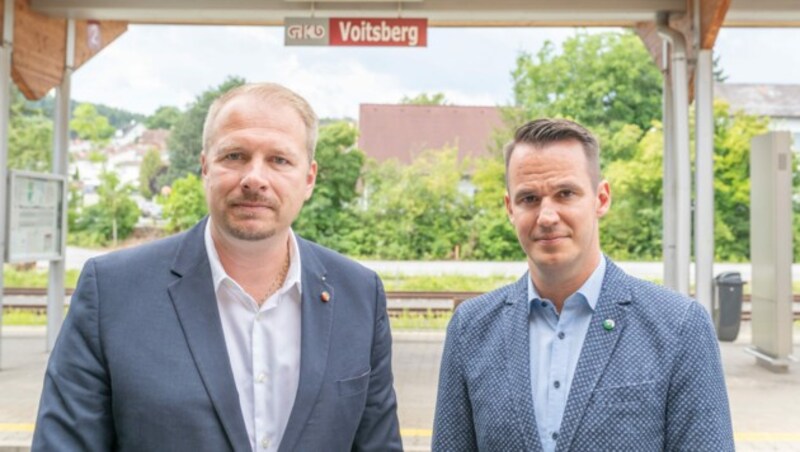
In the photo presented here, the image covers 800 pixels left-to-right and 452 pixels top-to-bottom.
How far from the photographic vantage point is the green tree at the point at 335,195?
78.9 feet

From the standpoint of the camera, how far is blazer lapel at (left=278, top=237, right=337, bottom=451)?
1.92 m

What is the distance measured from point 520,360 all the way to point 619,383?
25cm

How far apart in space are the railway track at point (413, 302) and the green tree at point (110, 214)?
49.0 feet

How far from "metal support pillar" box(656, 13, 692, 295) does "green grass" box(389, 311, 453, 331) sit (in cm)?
476

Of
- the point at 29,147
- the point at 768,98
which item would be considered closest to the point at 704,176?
the point at 29,147

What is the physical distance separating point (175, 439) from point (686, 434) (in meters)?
1.20

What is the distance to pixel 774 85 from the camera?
52.9m

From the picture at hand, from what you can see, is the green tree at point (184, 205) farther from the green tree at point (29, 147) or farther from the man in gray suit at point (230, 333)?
the man in gray suit at point (230, 333)

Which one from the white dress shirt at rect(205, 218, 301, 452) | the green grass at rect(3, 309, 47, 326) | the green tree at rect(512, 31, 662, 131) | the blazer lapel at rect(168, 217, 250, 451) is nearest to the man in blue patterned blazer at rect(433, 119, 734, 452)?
the white dress shirt at rect(205, 218, 301, 452)

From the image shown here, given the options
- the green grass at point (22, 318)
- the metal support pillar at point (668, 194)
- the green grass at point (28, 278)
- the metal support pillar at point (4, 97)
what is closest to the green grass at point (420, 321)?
the metal support pillar at point (668, 194)

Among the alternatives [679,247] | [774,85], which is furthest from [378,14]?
[774,85]

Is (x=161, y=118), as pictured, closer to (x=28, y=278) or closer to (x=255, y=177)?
(x=28, y=278)

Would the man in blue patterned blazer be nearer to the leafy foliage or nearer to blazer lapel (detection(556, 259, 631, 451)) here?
blazer lapel (detection(556, 259, 631, 451))

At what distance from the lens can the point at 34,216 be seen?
9.05 m
